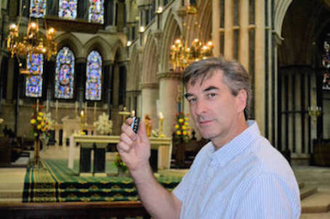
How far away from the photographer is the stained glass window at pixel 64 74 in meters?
24.2

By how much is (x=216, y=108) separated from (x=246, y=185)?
1.03 feet

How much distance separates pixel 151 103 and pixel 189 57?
9.28 m

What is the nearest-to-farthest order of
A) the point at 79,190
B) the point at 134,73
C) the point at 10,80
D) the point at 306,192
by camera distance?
the point at 79,190
the point at 306,192
the point at 10,80
the point at 134,73

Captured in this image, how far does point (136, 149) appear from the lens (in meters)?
1.34

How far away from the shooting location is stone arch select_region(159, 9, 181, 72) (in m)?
16.2

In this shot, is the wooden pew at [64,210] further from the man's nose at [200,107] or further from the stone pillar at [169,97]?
A: the stone pillar at [169,97]

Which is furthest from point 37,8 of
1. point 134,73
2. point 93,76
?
point 134,73

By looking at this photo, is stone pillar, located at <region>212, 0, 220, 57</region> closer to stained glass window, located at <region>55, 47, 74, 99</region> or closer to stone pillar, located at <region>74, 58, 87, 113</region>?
stone pillar, located at <region>74, 58, 87, 113</region>

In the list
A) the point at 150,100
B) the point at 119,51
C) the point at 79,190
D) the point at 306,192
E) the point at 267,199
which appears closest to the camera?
the point at 267,199

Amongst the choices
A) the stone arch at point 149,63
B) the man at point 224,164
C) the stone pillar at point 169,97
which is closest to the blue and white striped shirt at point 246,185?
the man at point 224,164

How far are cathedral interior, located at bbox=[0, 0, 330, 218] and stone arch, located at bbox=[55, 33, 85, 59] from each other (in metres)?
0.06

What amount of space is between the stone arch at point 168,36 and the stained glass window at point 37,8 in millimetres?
11285

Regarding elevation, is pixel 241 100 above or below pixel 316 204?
above

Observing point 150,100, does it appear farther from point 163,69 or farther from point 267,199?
point 267,199
